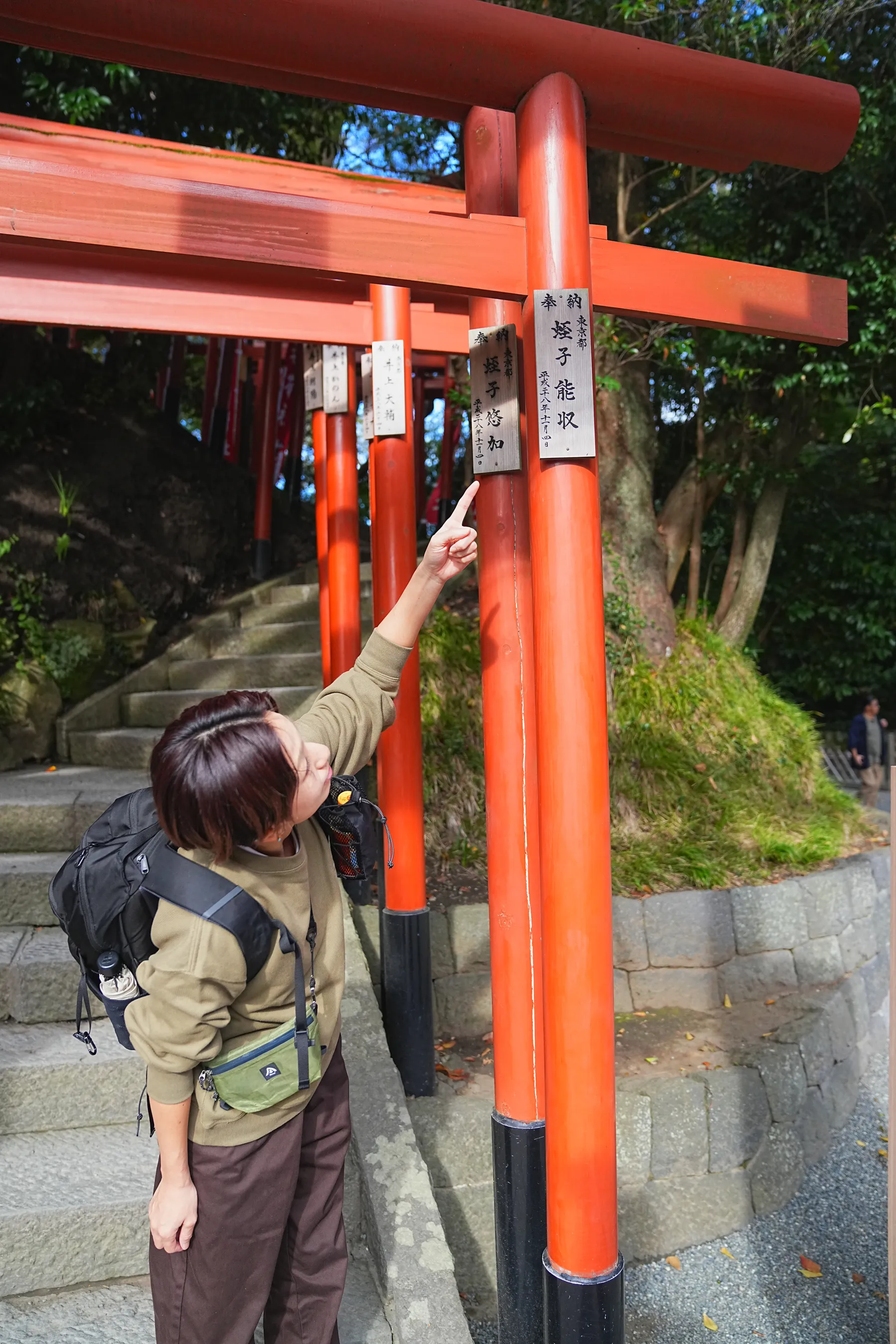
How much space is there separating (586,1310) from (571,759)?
1.29 metres

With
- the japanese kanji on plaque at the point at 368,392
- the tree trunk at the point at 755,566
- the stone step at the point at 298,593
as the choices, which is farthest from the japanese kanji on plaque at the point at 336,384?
the tree trunk at the point at 755,566

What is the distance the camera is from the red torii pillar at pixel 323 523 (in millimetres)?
5062

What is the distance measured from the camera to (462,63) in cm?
207

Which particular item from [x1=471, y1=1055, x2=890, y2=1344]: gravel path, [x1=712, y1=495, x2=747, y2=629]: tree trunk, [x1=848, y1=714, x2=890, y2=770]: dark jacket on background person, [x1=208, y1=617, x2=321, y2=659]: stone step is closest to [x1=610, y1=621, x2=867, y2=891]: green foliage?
[x1=712, y1=495, x2=747, y2=629]: tree trunk

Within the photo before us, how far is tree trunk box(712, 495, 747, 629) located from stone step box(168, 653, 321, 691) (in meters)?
3.59

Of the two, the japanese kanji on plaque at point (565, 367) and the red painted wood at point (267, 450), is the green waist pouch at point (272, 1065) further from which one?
the red painted wood at point (267, 450)

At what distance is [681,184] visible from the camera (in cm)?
752

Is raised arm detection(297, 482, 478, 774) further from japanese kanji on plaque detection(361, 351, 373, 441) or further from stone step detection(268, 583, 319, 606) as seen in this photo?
stone step detection(268, 583, 319, 606)

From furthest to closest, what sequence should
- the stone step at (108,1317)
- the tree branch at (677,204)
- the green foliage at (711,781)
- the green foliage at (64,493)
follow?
the green foliage at (64,493) → the tree branch at (677,204) → the green foliage at (711,781) → the stone step at (108,1317)

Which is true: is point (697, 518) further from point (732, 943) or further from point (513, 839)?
point (513, 839)

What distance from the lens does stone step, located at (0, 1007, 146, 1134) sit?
2.78m

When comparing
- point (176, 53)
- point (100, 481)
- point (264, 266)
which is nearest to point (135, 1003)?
point (264, 266)

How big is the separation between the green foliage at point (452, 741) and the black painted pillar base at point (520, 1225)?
90.6 inches

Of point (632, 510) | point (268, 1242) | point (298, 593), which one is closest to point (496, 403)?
point (268, 1242)
